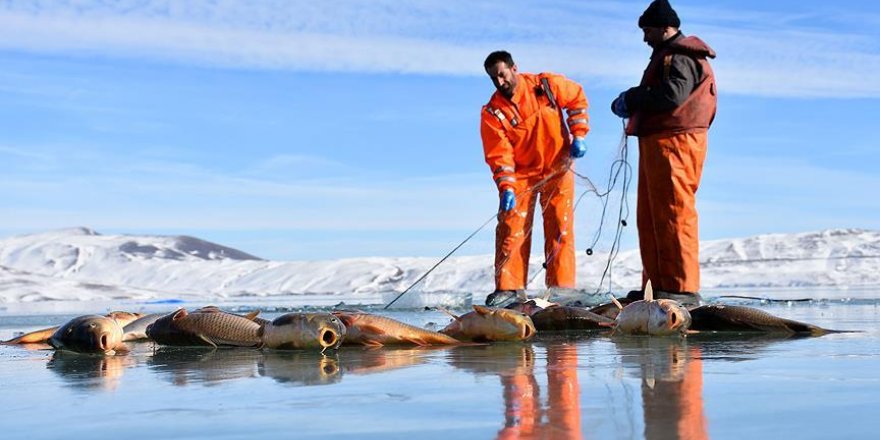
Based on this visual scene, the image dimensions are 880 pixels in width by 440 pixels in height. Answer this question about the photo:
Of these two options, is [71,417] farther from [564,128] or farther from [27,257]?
[27,257]

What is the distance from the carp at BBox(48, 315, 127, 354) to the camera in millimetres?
6223

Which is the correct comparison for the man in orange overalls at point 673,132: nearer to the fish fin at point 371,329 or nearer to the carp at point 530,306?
the carp at point 530,306

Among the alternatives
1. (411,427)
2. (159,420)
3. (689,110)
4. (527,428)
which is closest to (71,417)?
(159,420)

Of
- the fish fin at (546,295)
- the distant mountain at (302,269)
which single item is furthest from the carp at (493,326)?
the distant mountain at (302,269)

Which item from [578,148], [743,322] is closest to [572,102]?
[578,148]

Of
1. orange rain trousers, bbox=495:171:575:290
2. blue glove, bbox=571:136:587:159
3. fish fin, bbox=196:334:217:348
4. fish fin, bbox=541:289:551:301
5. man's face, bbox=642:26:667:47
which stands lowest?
fish fin, bbox=196:334:217:348

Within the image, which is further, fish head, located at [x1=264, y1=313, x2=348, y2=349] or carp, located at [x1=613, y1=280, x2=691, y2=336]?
carp, located at [x1=613, y1=280, x2=691, y2=336]

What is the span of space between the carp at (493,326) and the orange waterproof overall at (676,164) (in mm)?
2776

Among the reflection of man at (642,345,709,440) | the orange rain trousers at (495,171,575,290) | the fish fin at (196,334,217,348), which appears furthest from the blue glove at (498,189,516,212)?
the reflection of man at (642,345,709,440)

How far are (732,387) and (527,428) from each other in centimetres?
109

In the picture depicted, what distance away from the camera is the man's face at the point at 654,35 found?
904cm

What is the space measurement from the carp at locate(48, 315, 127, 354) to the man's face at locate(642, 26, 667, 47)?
4.77 m

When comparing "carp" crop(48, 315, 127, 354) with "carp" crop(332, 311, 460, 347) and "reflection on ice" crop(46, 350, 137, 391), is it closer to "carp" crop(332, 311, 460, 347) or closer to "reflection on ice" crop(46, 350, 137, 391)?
"reflection on ice" crop(46, 350, 137, 391)

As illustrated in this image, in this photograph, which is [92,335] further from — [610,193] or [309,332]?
[610,193]
